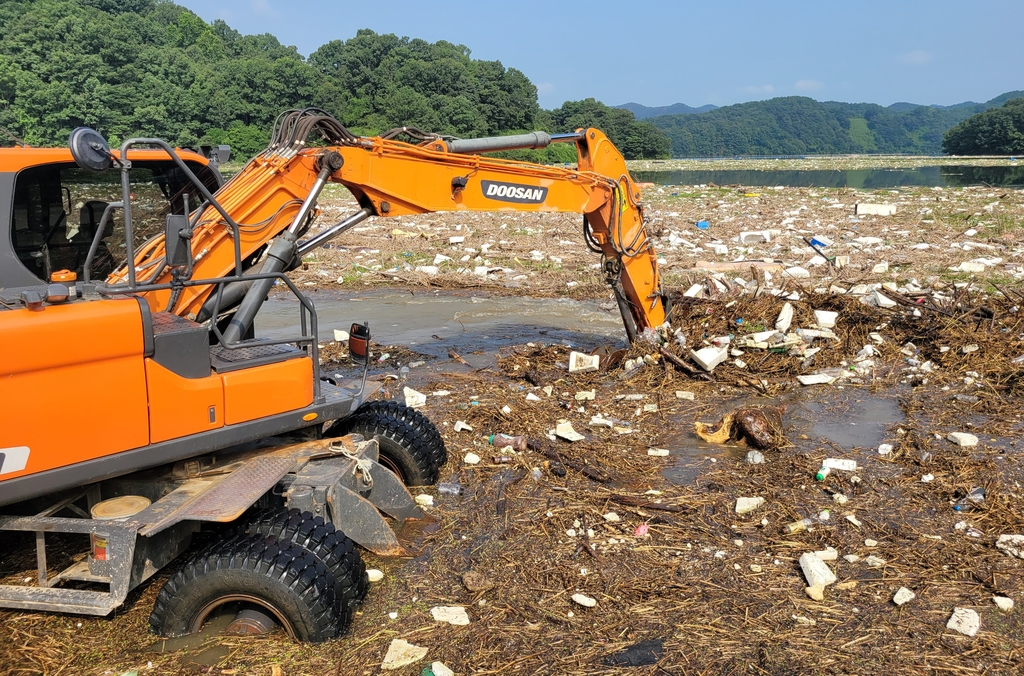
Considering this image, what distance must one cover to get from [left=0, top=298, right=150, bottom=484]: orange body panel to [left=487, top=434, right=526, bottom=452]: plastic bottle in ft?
10.1

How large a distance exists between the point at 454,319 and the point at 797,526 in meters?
6.80

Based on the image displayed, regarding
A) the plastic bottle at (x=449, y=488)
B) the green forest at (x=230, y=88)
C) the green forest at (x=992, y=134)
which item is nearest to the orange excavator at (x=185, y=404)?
the plastic bottle at (x=449, y=488)

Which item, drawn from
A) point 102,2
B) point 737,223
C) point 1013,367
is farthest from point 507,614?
point 102,2

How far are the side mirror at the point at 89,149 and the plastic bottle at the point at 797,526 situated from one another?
4.15 m

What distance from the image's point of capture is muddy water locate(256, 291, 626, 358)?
389 inches

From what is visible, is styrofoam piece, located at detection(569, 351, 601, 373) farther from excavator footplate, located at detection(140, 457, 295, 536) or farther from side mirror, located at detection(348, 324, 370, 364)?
excavator footplate, located at detection(140, 457, 295, 536)

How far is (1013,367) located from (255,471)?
6.91 m

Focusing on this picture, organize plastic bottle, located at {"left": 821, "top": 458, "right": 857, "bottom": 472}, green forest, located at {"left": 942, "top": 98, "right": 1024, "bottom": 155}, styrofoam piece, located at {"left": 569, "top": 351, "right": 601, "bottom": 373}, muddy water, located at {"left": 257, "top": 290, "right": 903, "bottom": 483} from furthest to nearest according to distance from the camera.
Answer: green forest, located at {"left": 942, "top": 98, "right": 1024, "bottom": 155} → styrofoam piece, located at {"left": 569, "top": 351, "right": 601, "bottom": 373} → muddy water, located at {"left": 257, "top": 290, "right": 903, "bottom": 483} → plastic bottle, located at {"left": 821, "top": 458, "right": 857, "bottom": 472}

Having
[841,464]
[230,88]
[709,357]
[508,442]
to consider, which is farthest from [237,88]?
[841,464]

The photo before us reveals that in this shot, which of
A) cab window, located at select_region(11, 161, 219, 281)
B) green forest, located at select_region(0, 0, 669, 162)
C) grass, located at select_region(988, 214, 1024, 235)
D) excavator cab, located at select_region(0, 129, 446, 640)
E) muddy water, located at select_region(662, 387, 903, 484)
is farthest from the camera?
green forest, located at select_region(0, 0, 669, 162)

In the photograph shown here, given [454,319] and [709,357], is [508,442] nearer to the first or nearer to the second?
[709,357]

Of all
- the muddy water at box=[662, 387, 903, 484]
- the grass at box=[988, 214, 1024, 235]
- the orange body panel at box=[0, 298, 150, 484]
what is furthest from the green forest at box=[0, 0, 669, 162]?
the orange body panel at box=[0, 298, 150, 484]

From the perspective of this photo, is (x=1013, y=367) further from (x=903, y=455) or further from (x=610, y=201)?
(x=610, y=201)

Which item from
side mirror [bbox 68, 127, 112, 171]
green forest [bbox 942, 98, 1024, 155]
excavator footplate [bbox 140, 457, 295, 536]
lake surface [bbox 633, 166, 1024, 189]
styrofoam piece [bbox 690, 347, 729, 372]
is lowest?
styrofoam piece [bbox 690, 347, 729, 372]
